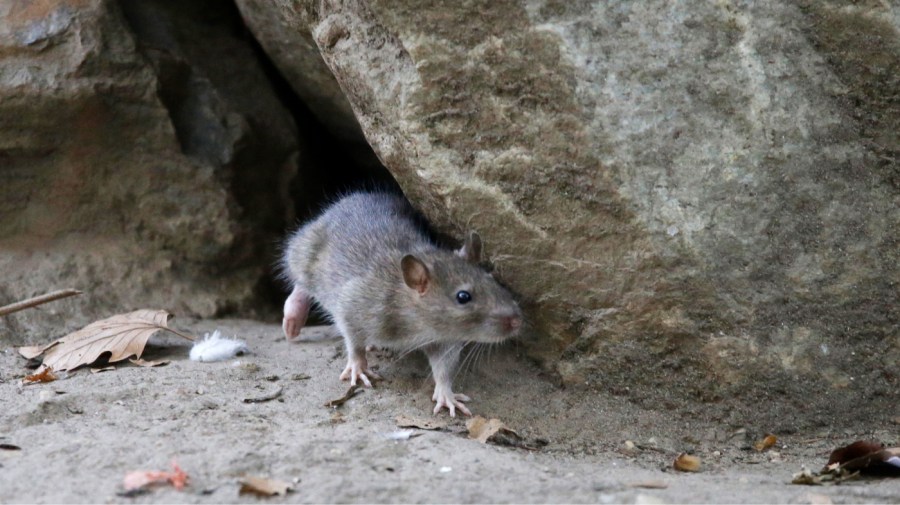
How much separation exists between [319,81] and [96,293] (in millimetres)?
2166

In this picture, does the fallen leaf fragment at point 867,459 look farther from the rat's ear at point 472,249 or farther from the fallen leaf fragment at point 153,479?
the fallen leaf fragment at point 153,479

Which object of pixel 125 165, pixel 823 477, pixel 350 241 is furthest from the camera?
pixel 125 165

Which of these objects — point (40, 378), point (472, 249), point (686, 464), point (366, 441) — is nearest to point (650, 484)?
point (686, 464)

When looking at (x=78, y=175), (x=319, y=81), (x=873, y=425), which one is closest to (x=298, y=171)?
(x=319, y=81)

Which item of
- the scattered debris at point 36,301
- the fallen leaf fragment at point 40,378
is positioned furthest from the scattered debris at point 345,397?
the scattered debris at point 36,301

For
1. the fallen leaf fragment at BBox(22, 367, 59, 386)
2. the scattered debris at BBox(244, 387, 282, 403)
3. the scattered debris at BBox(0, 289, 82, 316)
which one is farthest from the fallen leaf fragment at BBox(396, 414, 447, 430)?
the scattered debris at BBox(0, 289, 82, 316)

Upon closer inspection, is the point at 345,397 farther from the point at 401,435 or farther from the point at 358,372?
the point at 401,435

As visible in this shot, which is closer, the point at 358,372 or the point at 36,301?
the point at 358,372

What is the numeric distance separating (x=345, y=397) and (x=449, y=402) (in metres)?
0.55

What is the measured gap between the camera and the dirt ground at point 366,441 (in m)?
3.62

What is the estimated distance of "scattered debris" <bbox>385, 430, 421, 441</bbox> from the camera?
428cm

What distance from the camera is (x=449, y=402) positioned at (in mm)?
4906

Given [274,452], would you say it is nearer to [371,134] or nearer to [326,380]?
[326,380]

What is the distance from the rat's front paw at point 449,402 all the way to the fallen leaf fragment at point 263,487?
4.64 ft
